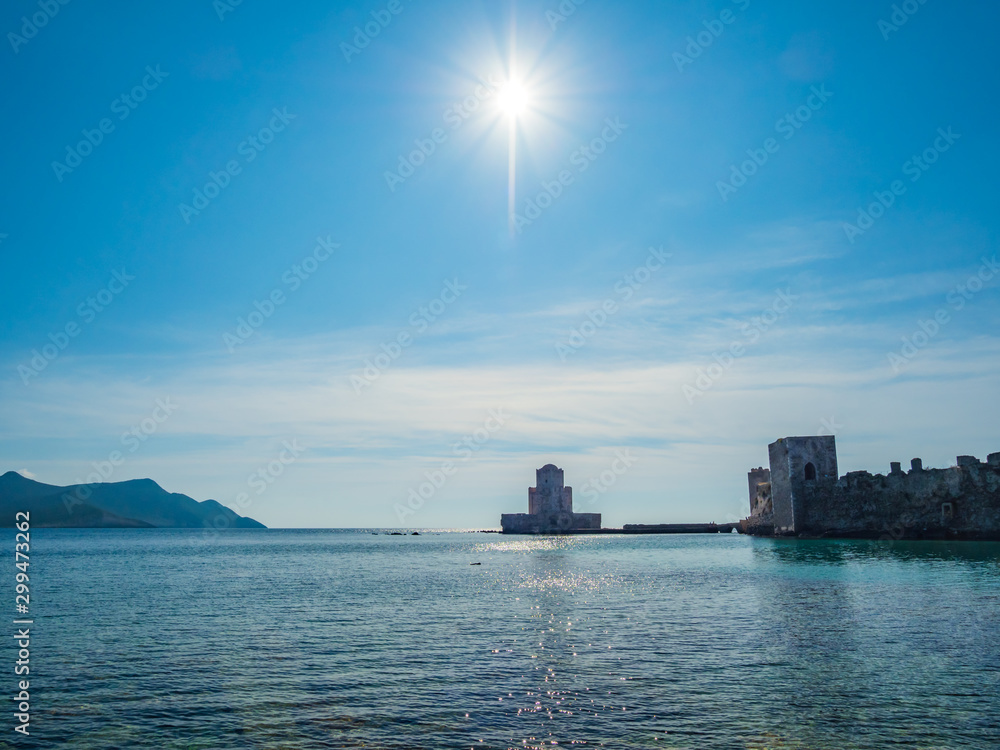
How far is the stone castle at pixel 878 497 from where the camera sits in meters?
59.9

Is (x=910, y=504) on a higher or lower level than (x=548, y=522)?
higher

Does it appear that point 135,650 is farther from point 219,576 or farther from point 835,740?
point 219,576

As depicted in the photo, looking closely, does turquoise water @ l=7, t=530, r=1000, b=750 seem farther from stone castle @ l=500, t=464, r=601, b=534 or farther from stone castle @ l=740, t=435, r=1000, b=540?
stone castle @ l=500, t=464, r=601, b=534

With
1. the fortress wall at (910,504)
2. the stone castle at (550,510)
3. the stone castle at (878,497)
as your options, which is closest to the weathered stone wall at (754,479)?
the stone castle at (878,497)

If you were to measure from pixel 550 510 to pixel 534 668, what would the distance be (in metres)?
124

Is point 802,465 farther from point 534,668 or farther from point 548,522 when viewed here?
point 548,522

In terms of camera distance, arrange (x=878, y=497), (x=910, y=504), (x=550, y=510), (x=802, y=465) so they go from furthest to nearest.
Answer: (x=550, y=510), (x=802, y=465), (x=878, y=497), (x=910, y=504)

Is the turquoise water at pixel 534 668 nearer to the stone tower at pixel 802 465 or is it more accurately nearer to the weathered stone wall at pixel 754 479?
the stone tower at pixel 802 465

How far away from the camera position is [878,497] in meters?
68.9

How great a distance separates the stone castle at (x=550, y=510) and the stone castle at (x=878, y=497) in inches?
2342

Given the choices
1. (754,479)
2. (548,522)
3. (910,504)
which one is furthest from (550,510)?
(910,504)

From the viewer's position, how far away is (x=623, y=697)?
43.9ft

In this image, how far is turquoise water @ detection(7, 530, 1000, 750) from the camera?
455 inches

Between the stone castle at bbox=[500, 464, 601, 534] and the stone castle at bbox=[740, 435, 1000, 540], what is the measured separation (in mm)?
59497
